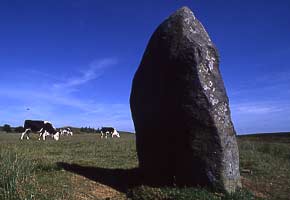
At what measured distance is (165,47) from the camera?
1385 cm

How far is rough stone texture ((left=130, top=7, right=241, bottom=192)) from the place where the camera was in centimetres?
1287

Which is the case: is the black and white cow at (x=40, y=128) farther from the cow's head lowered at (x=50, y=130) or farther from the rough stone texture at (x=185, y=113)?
the rough stone texture at (x=185, y=113)

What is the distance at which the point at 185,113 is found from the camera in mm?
13062

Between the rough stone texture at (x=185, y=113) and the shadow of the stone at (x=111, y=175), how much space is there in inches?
24.0

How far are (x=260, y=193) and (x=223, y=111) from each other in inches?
124

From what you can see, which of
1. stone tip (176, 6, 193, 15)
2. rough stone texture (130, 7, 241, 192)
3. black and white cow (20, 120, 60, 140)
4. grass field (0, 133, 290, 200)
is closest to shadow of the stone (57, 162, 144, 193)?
grass field (0, 133, 290, 200)

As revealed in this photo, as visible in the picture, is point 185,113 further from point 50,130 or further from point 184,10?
point 50,130

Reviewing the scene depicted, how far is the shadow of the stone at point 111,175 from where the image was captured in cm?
1396

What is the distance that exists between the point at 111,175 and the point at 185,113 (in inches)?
147

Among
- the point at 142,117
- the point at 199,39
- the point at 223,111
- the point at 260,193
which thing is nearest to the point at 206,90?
the point at 223,111

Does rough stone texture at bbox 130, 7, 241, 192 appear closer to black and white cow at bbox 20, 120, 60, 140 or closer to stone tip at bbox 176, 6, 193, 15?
stone tip at bbox 176, 6, 193, 15

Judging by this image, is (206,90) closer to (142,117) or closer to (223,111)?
(223,111)

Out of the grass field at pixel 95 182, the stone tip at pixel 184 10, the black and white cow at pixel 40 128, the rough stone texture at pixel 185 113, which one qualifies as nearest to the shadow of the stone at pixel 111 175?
the grass field at pixel 95 182

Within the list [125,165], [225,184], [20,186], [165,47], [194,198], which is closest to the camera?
[20,186]
